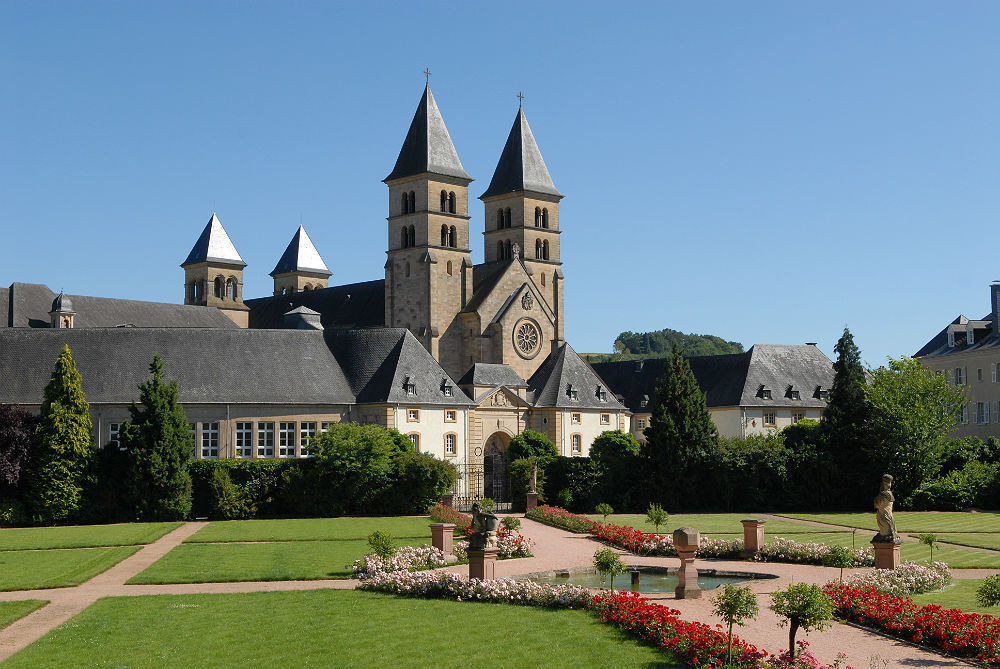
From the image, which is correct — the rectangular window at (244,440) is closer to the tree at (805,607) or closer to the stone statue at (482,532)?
the stone statue at (482,532)

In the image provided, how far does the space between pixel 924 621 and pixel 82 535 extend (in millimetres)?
32553

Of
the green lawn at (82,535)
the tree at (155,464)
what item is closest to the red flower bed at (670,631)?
the green lawn at (82,535)

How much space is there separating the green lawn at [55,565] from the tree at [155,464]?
13131 millimetres

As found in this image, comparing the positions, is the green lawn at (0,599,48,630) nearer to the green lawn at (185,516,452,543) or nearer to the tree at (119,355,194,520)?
the green lawn at (185,516,452,543)

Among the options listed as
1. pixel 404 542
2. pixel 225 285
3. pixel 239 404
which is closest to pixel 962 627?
pixel 404 542

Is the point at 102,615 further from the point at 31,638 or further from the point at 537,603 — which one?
the point at 537,603

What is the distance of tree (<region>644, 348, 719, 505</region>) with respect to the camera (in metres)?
55.8

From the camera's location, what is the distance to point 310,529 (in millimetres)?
44469

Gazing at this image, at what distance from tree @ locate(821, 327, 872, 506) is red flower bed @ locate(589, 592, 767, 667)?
36128 mm

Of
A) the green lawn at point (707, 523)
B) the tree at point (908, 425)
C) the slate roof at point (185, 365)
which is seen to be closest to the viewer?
the green lawn at point (707, 523)

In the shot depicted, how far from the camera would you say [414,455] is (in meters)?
53.4

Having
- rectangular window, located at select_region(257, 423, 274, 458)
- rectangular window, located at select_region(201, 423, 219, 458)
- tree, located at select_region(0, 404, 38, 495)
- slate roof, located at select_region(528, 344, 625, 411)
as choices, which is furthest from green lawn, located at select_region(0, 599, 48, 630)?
slate roof, located at select_region(528, 344, 625, 411)

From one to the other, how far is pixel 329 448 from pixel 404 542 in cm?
1556

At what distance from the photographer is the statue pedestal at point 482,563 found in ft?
85.2
